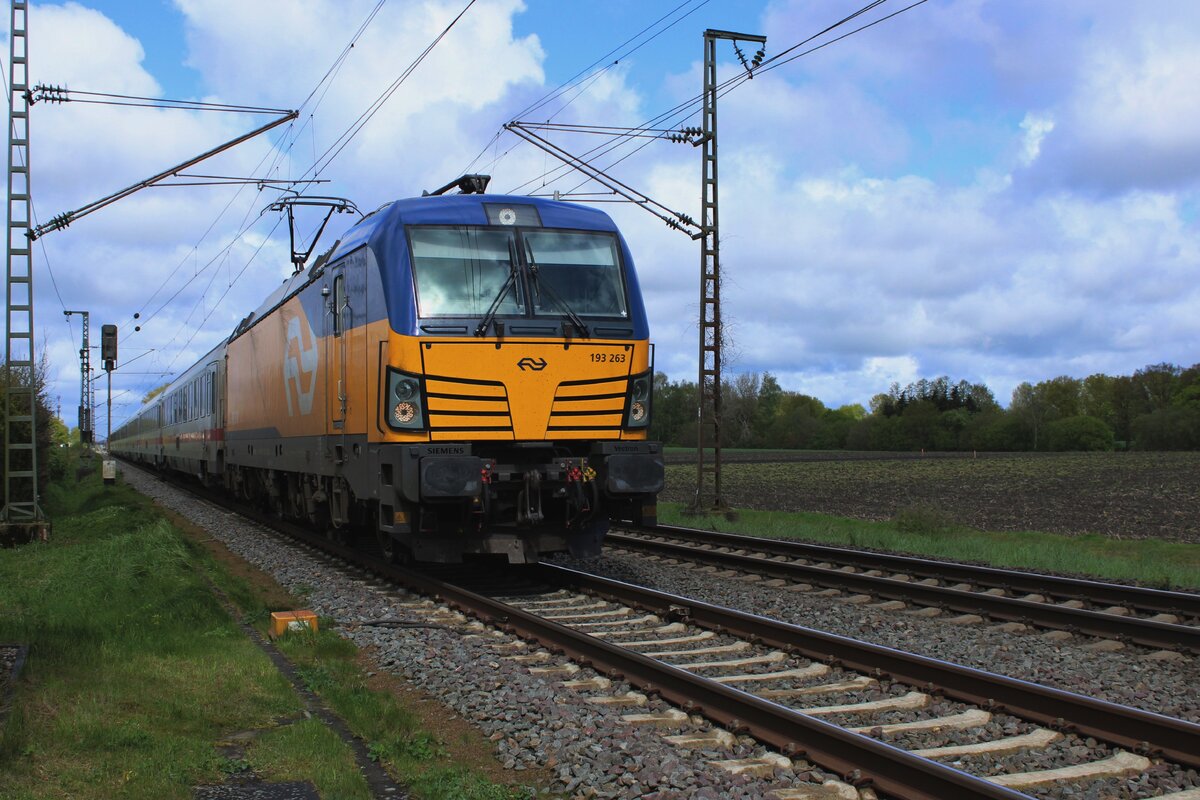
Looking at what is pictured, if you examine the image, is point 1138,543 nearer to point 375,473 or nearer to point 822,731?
point 375,473

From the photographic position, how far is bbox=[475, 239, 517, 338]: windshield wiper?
33.0ft

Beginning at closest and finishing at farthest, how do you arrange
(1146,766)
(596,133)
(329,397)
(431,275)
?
(1146,766) → (431,275) → (329,397) → (596,133)

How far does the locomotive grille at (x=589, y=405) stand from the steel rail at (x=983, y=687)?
208 cm

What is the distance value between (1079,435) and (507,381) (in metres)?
108

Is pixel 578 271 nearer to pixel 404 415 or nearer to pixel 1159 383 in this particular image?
pixel 404 415

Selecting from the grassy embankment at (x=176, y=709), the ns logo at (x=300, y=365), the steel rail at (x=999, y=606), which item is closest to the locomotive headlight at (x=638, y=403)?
the steel rail at (x=999, y=606)

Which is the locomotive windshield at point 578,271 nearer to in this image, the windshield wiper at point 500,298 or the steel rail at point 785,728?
the windshield wiper at point 500,298

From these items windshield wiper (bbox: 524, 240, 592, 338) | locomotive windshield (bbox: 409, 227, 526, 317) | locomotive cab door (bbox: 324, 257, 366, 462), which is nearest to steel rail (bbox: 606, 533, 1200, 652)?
windshield wiper (bbox: 524, 240, 592, 338)

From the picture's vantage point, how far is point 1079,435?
349ft

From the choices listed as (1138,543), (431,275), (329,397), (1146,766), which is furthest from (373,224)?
(1138,543)

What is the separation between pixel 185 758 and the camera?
5.25m

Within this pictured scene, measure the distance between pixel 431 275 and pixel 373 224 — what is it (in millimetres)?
1412

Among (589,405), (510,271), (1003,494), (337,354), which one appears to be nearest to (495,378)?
(589,405)

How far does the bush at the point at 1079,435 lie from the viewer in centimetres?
10494
